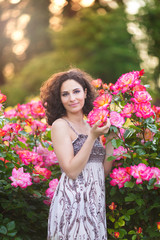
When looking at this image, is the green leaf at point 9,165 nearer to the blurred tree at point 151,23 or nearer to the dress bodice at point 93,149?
the dress bodice at point 93,149

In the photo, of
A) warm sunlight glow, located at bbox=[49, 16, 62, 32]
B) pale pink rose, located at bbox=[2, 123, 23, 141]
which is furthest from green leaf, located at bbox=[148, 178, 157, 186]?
warm sunlight glow, located at bbox=[49, 16, 62, 32]

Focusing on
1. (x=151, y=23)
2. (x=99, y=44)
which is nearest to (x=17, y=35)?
(x=99, y=44)

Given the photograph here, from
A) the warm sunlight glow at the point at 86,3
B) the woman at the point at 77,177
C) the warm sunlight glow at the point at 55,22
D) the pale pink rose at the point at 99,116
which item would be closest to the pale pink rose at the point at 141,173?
the woman at the point at 77,177

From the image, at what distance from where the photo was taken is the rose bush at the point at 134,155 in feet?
6.59

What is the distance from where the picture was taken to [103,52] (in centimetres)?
1764

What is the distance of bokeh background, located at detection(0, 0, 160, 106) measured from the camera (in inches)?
682

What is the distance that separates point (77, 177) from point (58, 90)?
2.13ft

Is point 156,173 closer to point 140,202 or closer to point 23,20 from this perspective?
point 140,202

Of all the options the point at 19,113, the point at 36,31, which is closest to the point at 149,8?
the point at 36,31

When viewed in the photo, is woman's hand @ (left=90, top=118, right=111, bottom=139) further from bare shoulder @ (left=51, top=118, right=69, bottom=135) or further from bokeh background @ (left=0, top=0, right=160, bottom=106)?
bokeh background @ (left=0, top=0, right=160, bottom=106)

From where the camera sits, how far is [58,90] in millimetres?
2357

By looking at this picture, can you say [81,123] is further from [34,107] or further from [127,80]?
[34,107]

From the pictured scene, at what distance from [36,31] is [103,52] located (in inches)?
242

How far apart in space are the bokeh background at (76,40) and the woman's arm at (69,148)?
1305cm
